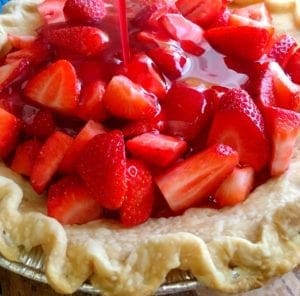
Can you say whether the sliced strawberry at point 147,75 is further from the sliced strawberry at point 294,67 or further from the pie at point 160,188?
the sliced strawberry at point 294,67

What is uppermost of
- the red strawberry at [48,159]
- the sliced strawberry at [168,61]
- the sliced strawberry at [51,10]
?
the sliced strawberry at [168,61]

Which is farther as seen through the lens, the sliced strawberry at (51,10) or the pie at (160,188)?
the sliced strawberry at (51,10)

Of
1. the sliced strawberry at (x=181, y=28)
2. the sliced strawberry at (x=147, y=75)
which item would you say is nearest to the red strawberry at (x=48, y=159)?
the sliced strawberry at (x=147, y=75)

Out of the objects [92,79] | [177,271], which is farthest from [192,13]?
[177,271]

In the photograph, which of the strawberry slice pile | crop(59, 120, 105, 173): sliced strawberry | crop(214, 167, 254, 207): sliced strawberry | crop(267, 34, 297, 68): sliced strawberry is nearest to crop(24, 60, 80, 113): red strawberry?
the strawberry slice pile

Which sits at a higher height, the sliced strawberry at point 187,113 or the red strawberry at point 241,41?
the red strawberry at point 241,41

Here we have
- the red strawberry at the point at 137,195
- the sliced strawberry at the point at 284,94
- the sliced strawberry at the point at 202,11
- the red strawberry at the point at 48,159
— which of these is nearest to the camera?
the red strawberry at the point at 137,195

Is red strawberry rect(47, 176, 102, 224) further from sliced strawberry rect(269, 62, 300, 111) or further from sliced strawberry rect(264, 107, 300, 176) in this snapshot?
sliced strawberry rect(269, 62, 300, 111)
